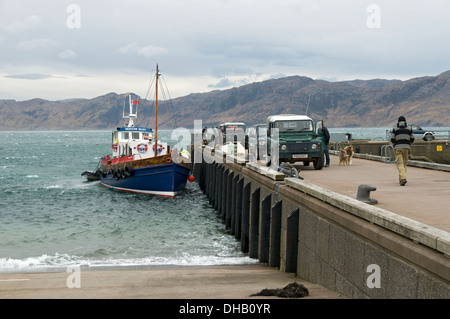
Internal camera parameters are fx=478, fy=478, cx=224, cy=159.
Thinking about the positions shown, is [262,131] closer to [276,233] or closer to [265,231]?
[265,231]

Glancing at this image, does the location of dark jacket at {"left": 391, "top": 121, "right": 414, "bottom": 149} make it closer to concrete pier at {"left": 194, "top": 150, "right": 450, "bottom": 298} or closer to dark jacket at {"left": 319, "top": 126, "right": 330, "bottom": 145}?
concrete pier at {"left": 194, "top": 150, "right": 450, "bottom": 298}

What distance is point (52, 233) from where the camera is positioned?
20.5 m

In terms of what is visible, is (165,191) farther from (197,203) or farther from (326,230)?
(326,230)

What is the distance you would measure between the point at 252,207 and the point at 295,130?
6.56 meters

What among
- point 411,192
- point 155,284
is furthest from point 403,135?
point 155,284

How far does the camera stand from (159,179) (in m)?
31.0

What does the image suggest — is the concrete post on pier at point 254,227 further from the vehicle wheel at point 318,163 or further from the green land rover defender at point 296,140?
the vehicle wheel at point 318,163

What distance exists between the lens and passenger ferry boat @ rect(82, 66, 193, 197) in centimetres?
3081

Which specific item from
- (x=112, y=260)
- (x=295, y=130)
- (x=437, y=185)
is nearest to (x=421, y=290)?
(x=437, y=185)

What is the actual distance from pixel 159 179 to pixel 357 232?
2490 centimetres

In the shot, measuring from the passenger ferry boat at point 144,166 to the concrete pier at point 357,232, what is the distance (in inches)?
590

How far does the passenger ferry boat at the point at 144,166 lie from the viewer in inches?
1213

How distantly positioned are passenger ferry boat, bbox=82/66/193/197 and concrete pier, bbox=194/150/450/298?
49.2ft

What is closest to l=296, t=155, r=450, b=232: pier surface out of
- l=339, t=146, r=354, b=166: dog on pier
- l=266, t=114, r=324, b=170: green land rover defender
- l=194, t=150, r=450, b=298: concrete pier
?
l=194, t=150, r=450, b=298: concrete pier
